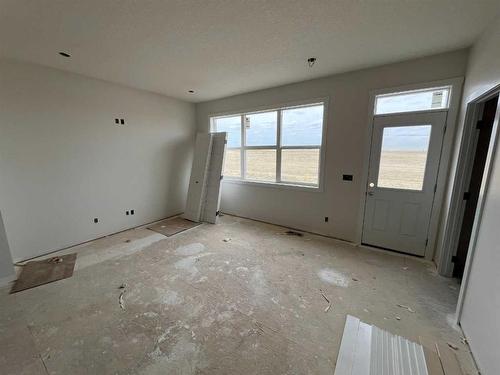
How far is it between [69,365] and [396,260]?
3694 mm

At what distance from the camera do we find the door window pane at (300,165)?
3.78m

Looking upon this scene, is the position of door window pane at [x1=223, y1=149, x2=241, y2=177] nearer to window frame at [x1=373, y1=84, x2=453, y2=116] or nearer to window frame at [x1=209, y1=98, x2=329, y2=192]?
window frame at [x1=209, y1=98, x2=329, y2=192]

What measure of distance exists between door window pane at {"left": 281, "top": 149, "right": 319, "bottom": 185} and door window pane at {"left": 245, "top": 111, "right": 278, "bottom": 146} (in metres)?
0.45

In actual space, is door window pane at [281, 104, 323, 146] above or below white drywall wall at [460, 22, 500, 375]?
above

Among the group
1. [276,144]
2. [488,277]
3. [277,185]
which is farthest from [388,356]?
[276,144]

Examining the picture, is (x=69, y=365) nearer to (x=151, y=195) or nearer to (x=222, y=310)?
(x=222, y=310)

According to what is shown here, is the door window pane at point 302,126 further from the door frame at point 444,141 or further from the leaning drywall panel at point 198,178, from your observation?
the leaning drywall panel at point 198,178

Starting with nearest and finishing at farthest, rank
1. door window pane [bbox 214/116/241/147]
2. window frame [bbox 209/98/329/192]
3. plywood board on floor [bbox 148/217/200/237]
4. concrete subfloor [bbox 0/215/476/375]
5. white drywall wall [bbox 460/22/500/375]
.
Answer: white drywall wall [bbox 460/22/500/375] < concrete subfloor [bbox 0/215/476/375] < window frame [bbox 209/98/329/192] < plywood board on floor [bbox 148/217/200/237] < door window pane [bbox 214/116/241/147]

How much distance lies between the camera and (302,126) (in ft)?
12.6

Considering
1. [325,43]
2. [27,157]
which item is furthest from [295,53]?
[27,157]

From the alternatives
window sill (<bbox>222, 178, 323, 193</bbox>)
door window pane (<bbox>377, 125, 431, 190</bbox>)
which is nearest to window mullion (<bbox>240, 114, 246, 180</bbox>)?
window sill (<bbox>222, 178, 323, 193</bbox>)

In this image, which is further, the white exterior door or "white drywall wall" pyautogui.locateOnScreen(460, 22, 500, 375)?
the white exterior door

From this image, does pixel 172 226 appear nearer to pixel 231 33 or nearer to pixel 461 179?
pixel 231 33

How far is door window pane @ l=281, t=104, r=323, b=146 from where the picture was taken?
3.66 metres
